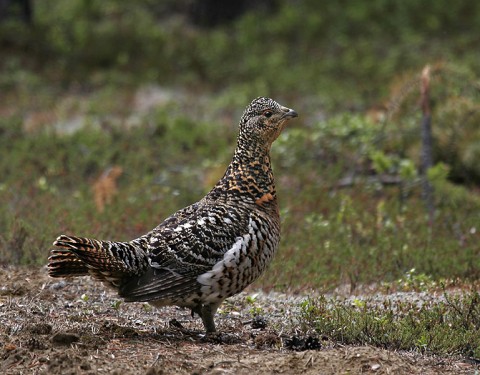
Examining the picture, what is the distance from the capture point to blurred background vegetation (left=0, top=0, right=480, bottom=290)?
1005cm

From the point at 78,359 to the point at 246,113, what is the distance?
279 cm

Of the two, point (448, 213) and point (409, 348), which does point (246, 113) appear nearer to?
point (409, 348)

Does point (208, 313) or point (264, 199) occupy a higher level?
point (264, 199)

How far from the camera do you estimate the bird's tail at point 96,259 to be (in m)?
5.89

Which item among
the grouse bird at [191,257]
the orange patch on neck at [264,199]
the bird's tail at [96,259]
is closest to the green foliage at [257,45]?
the orange patch on neck at [264,199]

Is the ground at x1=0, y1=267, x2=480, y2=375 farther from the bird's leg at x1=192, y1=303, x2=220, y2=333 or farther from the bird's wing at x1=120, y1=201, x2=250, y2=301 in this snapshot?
the bird's wing at x1=120, y1=201, x2=250, y2=301

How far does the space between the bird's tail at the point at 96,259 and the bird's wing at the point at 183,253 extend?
0.11m

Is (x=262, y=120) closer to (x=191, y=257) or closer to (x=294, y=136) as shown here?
(x=191, y=257)

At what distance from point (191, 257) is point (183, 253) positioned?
0.23ft

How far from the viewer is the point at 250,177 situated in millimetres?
7188

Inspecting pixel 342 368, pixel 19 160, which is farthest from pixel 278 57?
pixel 342 368

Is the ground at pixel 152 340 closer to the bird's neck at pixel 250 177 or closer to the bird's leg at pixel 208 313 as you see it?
the bird's leg at pixel 208 313

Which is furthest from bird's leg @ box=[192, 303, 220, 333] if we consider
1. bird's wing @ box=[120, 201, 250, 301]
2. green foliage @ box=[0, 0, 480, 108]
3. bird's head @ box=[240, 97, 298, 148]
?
green foliage @ box=[0, 0, 480, 108]

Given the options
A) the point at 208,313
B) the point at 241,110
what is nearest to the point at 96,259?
the point at 208,313
